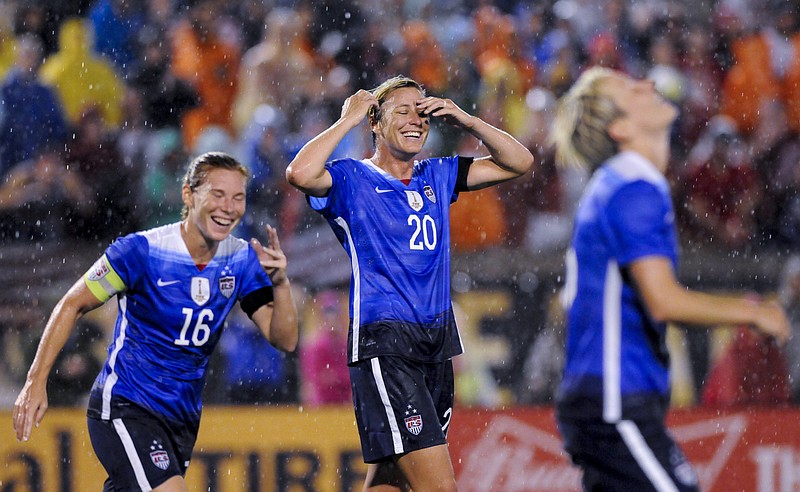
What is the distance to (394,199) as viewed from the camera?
5.38 metres

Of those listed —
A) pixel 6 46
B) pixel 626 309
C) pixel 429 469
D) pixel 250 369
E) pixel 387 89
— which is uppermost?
pixel 6 46

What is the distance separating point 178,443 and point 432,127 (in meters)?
5.79

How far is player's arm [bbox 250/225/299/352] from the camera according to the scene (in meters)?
5.53

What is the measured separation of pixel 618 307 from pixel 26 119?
801 centimetres

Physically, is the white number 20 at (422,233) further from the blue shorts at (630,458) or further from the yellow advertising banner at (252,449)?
the yellow advertising banner at (252,449)

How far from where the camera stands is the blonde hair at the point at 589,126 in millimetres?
3855

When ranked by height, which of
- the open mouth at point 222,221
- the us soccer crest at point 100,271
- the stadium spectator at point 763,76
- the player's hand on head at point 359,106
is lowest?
the us soccer crest at point 100,271

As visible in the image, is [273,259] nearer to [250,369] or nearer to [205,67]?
[250,369]

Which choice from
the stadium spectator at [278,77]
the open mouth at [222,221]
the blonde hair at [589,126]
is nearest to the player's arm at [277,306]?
the open mouth at [222,221]

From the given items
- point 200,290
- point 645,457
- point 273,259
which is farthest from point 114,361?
point 645,457

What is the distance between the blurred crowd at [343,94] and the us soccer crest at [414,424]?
13.0 feet

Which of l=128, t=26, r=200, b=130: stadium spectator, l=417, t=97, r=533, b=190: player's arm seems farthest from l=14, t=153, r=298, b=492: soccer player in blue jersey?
l=128, t=26, r=200, b=130: stadium spectator

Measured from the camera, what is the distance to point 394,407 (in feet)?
16.9

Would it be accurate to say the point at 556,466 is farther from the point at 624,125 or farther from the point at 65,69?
the point at 65,69
